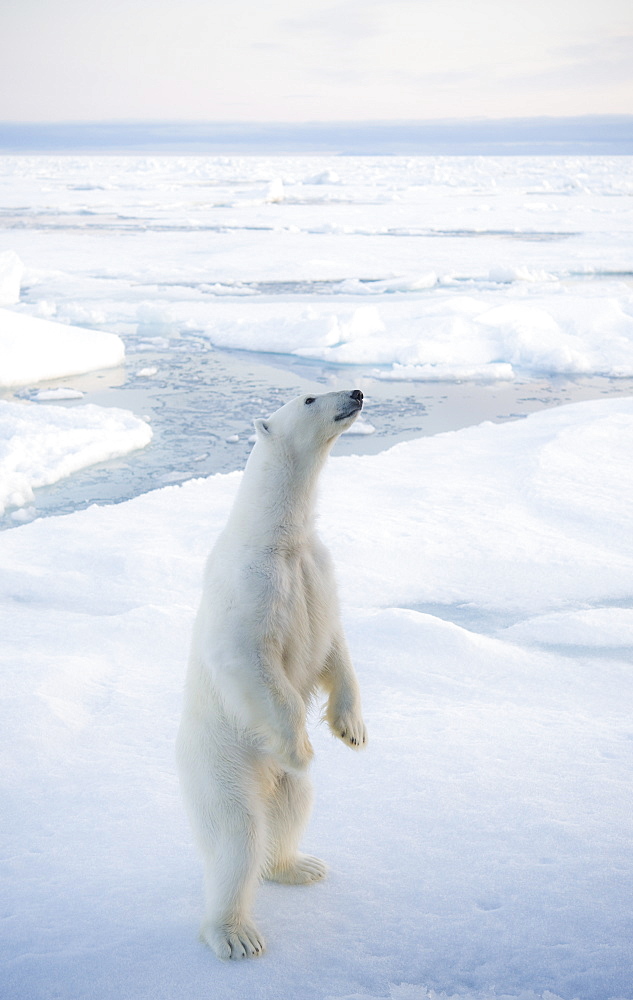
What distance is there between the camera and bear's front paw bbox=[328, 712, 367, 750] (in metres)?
1.73

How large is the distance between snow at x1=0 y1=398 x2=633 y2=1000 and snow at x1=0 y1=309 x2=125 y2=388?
4.32 m

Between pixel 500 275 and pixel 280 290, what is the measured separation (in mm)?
3635

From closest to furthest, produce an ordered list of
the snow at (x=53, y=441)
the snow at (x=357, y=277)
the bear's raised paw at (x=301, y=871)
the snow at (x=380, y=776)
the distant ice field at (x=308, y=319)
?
1. the snow at (x=380, y=776)
2. the bear's raised paw at (x=301, y=871)
3. the snow at (x=53, y=441)
4. the distant ice field at (x=308, y=319)
5. the snow at (x=357, y=277)

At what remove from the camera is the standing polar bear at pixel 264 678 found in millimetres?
1536

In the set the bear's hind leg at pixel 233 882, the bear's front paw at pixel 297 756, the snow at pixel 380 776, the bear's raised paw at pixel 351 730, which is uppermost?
the bear's front paw at pixel 297 756

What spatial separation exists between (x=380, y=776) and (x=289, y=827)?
46 cm

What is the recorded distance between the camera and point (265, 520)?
1622 millimetres

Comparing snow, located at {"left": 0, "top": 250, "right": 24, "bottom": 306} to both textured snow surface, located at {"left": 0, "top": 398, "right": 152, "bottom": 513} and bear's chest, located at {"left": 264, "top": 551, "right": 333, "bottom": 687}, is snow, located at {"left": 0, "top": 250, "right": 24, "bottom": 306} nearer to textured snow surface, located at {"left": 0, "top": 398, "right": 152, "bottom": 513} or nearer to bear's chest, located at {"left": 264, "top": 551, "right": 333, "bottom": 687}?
textured snow surface, located at {"left": 0, "top": 398, "right": 152, "bottom": 513}

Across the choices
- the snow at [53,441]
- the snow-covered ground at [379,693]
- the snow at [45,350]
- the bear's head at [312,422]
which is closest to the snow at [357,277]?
the snow-covered ground at [379,693]

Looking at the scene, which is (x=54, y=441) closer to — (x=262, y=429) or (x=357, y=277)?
(x=262, y=429)

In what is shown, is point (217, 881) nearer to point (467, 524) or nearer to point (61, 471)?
point (467, 524)

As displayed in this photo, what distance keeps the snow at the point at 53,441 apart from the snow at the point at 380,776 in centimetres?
112

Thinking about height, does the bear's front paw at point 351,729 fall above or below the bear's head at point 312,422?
below

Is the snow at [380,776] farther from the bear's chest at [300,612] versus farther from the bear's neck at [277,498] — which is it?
the bear's neck at [277,498]
